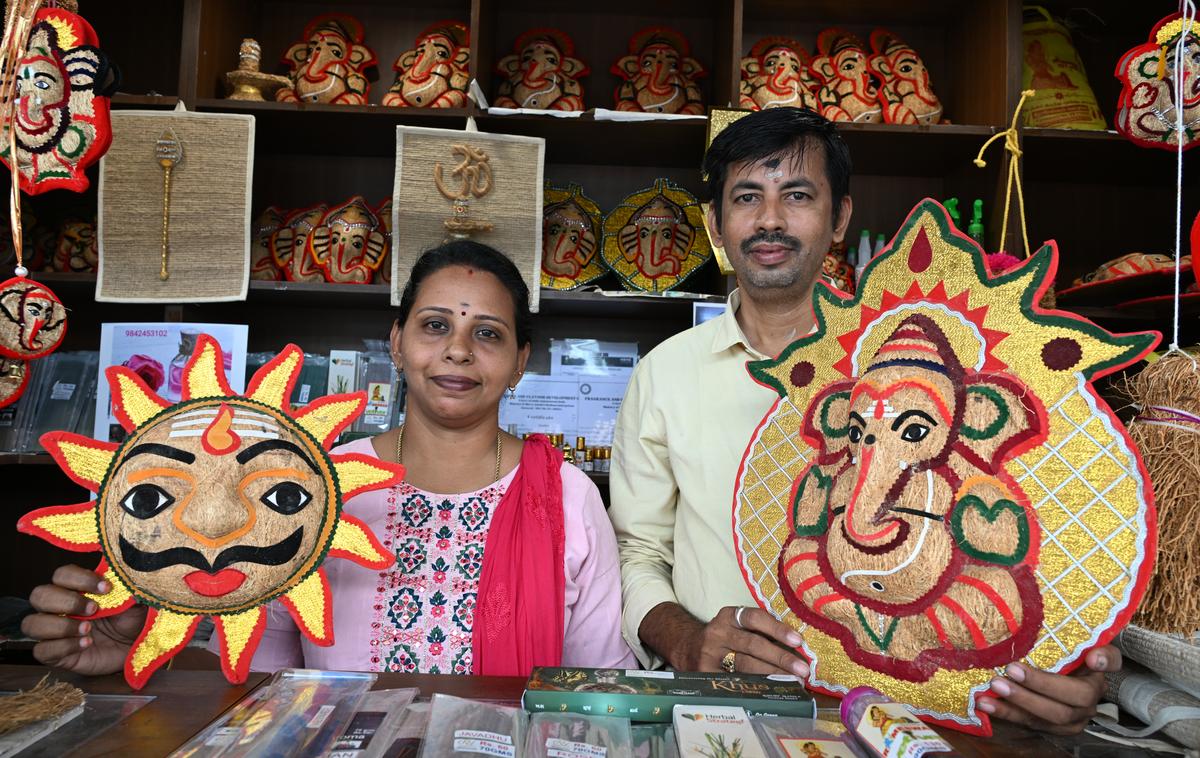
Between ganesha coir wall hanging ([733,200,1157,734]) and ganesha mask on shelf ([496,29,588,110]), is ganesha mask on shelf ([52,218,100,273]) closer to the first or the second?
ganesha mask on shelf ([496,29,588,110])

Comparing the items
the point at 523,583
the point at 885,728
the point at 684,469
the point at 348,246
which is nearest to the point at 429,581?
the point at 523,583

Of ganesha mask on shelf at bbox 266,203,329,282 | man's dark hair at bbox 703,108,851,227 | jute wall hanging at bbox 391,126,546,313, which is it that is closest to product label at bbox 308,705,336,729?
man's dark hair at bbox 703,108,851,227

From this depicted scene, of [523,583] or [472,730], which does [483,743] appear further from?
[523,583]

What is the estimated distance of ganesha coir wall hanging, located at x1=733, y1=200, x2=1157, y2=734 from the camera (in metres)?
0.83

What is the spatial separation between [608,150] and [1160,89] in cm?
143

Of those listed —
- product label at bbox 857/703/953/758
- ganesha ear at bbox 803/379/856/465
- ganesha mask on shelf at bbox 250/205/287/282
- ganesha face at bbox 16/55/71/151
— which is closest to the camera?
product label at bbox 857/703/953/758

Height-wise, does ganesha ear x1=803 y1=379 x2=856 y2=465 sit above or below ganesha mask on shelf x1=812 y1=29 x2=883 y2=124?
below

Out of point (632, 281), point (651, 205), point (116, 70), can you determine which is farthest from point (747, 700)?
point (651, 205)

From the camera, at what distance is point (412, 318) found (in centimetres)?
131

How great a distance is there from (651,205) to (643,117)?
0.99ft

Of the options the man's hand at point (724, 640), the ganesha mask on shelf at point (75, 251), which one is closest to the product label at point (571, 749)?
the man's hand at point (724, 640)

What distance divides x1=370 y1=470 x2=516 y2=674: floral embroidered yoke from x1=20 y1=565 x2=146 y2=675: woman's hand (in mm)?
341

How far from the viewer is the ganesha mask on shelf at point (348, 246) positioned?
2221mm

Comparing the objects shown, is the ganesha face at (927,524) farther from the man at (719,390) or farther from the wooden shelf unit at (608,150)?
the wooden shelf unit at (608,150)
